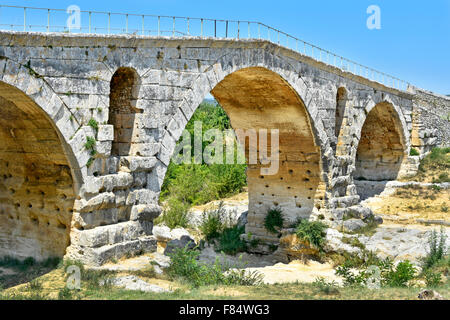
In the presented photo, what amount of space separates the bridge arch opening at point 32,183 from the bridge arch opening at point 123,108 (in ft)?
4.48

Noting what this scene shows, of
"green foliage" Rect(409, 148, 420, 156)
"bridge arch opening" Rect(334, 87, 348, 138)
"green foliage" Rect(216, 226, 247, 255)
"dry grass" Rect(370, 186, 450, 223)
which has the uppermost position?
"bridge arch opening" Rect(334, 87, 348, 138)

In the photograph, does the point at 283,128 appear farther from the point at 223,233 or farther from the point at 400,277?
the point at 400,277

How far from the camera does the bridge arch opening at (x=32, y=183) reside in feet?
32.2

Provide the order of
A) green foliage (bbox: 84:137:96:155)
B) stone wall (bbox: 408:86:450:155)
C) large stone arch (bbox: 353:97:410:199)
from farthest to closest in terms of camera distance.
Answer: stone wall (bbox: 408:86:450:155), large stone arch (bbox: 353:97:410:199), green foliage (bbox: 84:137:96:155)

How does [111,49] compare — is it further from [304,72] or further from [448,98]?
[448,98]

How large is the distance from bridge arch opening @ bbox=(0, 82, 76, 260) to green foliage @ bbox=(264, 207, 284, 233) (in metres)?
8.10

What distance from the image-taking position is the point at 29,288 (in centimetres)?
894

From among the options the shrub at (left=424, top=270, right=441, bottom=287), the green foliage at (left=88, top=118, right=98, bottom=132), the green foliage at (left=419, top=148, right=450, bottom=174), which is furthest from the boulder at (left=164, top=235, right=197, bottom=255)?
the green foliage at (left=419, top=148, right=450, bottom=174)

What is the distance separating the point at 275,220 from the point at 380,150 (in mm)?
8783

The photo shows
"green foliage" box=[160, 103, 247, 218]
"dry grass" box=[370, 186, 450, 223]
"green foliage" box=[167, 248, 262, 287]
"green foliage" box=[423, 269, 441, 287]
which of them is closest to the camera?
"green foliage" box=[167, 248, 262, 287]

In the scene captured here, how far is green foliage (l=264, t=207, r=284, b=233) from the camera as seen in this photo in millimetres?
17047

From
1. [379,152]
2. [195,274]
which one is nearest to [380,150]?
[379,152]

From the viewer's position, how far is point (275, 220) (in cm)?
1703

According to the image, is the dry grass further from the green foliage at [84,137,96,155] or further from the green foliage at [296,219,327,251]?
the green foliage at [84,137,96,155]
